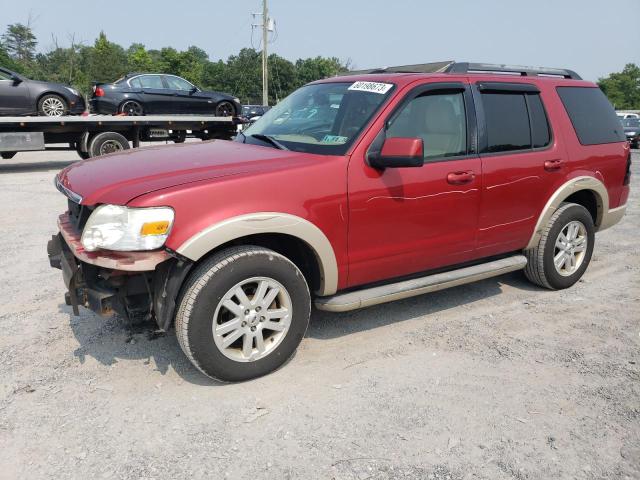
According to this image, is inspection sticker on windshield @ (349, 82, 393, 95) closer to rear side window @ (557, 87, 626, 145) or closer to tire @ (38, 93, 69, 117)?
rear side window @ (557, 87, 626, 145)

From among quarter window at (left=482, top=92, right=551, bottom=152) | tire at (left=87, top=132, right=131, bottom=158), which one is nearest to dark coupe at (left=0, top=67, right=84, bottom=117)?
tire at (left=87, top=132, right=131, bottom=158)

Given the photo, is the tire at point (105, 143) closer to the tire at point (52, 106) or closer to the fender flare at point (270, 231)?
the tire at point (52, 106)

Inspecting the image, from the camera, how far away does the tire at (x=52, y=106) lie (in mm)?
13180

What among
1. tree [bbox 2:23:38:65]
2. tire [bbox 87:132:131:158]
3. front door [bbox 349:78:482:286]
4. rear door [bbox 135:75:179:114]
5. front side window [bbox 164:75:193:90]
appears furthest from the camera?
tree [bbox 2:23:38:65]

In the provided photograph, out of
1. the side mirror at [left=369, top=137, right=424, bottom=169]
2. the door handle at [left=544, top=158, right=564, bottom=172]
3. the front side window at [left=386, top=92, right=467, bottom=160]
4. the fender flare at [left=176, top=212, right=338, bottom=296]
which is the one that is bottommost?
the fender flare at [left=176, top=212, right=338, bottom=296]

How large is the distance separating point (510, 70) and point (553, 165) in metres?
0.89

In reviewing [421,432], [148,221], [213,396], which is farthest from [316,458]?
A: [148,221]

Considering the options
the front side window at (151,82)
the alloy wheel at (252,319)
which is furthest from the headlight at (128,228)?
the front side window at (151,82)

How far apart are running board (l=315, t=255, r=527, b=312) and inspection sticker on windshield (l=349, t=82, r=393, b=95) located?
1351 millimetres

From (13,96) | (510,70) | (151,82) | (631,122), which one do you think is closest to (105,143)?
(13,96)

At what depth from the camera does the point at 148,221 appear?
283 centimetres

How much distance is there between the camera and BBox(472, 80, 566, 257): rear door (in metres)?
4.10

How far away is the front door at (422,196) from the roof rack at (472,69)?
0.25 m

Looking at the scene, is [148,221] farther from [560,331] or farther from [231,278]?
[560,331]
